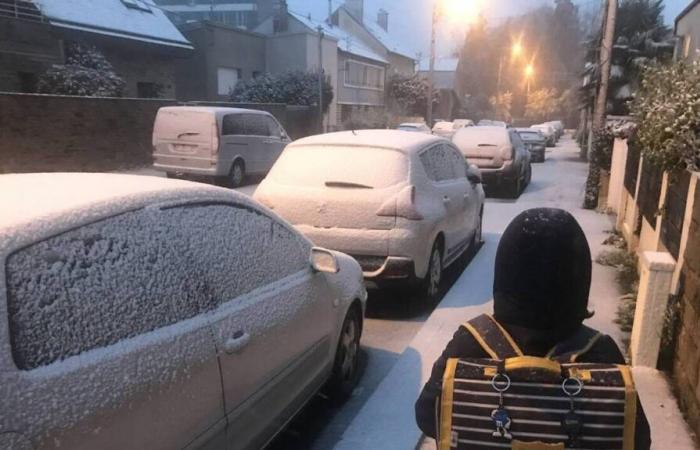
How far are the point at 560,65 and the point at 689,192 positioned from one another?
272ft

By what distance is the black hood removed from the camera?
1685 millimetres

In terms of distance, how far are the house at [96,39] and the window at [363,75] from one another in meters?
20.2

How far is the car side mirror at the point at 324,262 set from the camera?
11.9 ft

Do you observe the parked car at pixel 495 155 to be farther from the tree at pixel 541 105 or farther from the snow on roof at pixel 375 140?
the tree at pixel 541 105

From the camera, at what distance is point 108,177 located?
2822mm

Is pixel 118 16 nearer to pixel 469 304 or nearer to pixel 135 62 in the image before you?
pixel 135 62

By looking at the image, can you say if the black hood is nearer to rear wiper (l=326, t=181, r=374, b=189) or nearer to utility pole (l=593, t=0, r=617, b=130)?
Answer: rear wiper (l=326, t=181, r=374, b=189)

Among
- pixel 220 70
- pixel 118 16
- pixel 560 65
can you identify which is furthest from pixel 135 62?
pixel 560 65

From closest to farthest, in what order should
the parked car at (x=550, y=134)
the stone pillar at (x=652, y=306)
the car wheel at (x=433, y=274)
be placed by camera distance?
the stone pillar at (x=652, y=306)
the car wheel at (x=433, y=274)
the parked car at (x=550, y=134)

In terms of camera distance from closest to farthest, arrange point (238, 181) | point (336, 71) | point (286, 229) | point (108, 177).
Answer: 1. point (108, 177)
2. point (286, 229)
3. point (238, 181)
4. point (336, 71)

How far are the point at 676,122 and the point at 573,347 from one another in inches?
147

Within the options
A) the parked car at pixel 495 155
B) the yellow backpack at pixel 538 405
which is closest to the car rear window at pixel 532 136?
the parked car at pixel 495 155

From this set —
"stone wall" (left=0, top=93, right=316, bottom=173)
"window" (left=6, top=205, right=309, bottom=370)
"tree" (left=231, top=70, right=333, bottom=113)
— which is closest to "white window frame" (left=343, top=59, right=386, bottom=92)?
"tree" (left=231, top=70, right=333, bottom=113)

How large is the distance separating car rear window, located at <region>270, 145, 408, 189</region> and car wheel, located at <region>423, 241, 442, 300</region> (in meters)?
0.88
